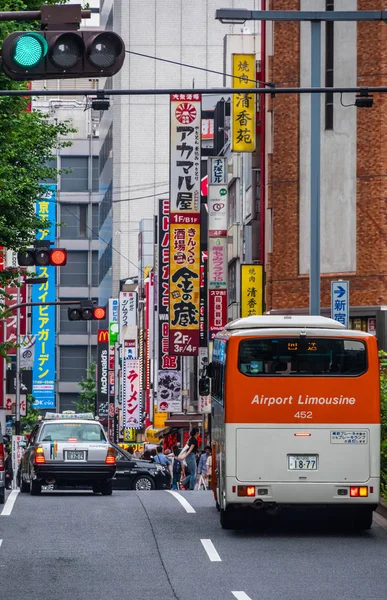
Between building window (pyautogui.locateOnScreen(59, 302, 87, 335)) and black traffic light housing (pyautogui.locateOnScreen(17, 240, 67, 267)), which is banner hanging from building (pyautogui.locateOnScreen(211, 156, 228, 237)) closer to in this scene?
black traffic light housing (pyautogui.locateOnScreen(17, 240, 67, 267))

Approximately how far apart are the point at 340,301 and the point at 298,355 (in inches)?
293

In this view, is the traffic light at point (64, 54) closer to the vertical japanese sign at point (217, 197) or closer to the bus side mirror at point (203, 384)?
the bus side mirror at point (203, 384)

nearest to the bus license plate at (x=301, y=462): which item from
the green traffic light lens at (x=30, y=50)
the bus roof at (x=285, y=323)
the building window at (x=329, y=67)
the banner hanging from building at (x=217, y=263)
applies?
the bus roof at (x=285, y=323)

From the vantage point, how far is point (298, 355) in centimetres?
1894

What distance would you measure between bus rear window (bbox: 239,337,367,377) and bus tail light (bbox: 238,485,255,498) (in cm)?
157

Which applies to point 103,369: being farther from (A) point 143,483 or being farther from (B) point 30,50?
(B) point 30,50

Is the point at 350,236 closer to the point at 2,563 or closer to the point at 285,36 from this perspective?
the point at 285,36

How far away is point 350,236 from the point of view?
126 ft

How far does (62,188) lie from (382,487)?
106 meters

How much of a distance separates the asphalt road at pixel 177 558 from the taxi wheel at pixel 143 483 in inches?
589

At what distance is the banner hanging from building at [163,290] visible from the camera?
5665cm

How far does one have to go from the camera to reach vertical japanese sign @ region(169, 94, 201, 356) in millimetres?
44031

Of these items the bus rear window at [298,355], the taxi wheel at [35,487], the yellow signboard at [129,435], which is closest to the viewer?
the bus rear window at [298,355]

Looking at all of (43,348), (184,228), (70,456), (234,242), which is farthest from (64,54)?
(43,348)
